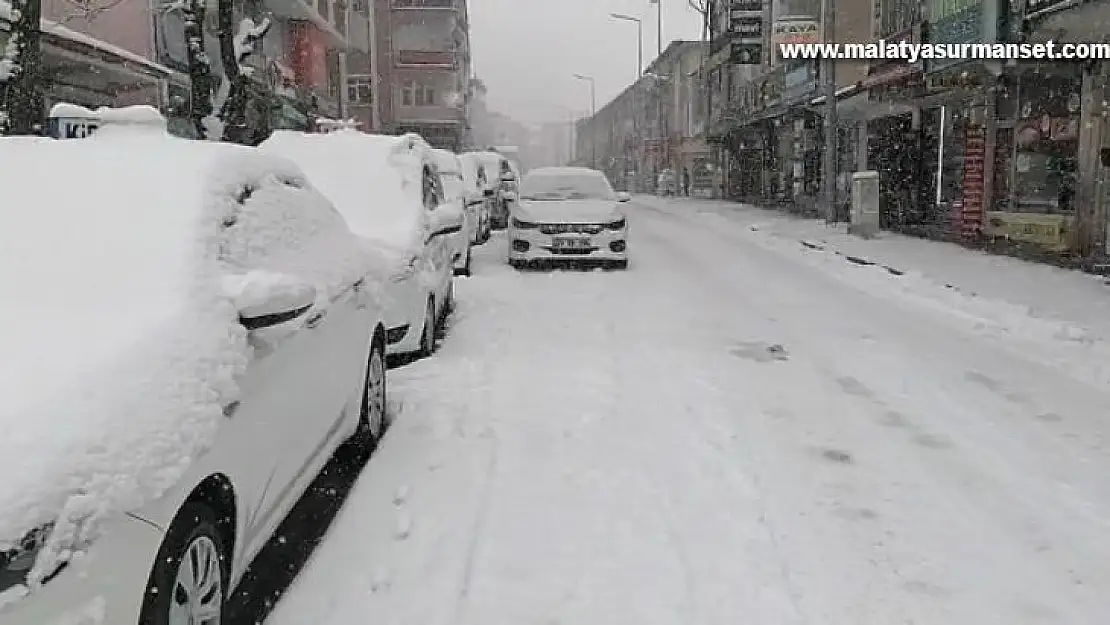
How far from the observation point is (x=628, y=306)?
11430mm

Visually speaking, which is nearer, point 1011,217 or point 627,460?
point 627,460

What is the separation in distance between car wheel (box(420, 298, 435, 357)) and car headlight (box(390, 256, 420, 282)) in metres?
0.56

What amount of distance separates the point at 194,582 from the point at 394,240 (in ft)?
15.7

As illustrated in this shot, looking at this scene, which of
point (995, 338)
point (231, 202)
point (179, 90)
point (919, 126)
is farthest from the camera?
point (919, 126)

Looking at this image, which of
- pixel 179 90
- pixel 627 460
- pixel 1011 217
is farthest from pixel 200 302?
pixel 179 90

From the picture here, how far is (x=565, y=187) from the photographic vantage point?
54.2ft

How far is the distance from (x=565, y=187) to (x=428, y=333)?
27.9 feet

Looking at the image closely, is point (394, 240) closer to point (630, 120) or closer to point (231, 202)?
point (231, 202)

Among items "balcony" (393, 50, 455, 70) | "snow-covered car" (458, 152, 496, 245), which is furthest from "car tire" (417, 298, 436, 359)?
"balcony" (393, 50, 455, 70)

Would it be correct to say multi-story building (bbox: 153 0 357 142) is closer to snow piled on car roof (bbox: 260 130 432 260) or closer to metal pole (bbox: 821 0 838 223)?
snow piled on car roof (bbox: 260 130 432 260)

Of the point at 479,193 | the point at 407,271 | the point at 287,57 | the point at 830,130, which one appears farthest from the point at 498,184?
the point at 407,271

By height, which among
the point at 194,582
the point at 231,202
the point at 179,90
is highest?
the point at 179,90

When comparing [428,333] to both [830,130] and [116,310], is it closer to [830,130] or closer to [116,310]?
[116,310]

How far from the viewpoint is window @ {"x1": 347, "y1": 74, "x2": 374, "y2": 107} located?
5859 cm
